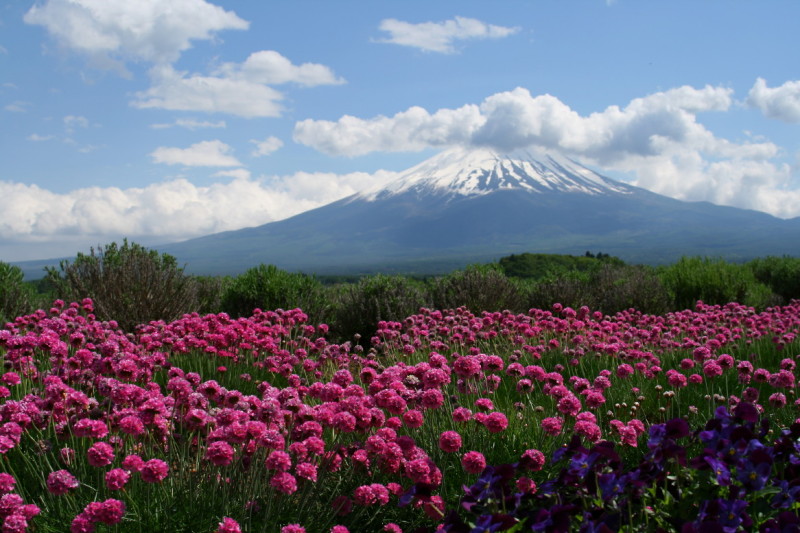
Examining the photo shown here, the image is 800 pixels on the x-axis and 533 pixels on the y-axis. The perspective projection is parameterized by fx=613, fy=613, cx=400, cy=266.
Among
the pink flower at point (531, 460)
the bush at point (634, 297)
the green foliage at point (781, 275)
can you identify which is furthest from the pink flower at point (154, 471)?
the green foliage at point (781, 275)

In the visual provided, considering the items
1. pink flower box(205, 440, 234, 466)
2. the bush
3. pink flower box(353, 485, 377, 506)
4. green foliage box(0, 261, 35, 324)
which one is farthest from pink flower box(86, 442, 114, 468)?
the bush

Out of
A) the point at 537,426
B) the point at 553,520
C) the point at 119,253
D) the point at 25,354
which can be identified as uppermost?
the point at 119,253

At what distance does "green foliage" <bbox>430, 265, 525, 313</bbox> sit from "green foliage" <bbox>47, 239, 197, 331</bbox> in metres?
5.20

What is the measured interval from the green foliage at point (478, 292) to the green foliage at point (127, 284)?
5.20 meters

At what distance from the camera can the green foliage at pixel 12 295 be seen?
11461 mm

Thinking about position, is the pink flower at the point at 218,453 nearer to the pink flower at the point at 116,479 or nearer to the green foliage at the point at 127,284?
the pink flower at the point at 116,479

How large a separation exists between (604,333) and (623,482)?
623 cm

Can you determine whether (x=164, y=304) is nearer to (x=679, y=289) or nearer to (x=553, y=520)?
(x=553, y=520)

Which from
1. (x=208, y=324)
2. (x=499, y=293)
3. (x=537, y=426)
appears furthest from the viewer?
(x=499, y=293)

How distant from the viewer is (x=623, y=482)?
2.35 meters

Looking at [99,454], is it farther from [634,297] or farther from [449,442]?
[634,297]

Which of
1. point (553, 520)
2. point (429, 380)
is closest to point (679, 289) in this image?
point (429, 380)

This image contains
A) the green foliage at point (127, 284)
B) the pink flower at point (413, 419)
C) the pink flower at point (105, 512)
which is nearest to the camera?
the pink flower at point (105, 512)

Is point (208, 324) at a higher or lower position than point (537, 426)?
higher
